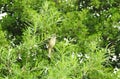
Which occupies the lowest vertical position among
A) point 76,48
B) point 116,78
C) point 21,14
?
point 116,78

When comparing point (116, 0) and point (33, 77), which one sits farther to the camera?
point (116, 0)

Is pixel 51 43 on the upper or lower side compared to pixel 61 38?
upper

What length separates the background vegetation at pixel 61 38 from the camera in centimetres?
710

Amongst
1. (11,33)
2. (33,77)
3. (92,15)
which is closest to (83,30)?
(92,15)

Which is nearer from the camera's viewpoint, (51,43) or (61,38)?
(51,43)

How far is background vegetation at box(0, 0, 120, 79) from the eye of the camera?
279 inches

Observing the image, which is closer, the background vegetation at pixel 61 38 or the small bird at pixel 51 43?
the background vegetation at pixel 61 38

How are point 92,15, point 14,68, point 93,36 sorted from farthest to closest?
point 92,15 → point 93,36 → point 14,68

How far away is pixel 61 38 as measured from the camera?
944 centimetres

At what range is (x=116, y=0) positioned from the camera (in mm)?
10414

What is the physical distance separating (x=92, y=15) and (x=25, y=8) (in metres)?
2.09

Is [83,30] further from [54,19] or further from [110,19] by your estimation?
[54,19]

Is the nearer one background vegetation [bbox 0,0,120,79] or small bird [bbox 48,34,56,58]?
→ background vegetation [bbox 0,0,120,79]

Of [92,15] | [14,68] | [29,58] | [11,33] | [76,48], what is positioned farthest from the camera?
[92,15]
